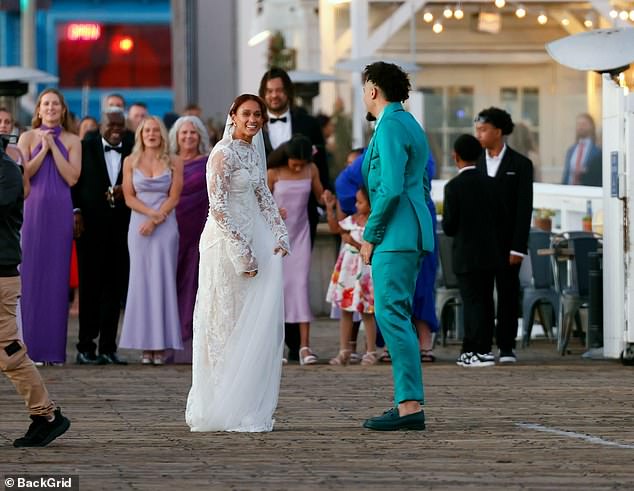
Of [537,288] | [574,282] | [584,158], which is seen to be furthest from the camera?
[584,158]

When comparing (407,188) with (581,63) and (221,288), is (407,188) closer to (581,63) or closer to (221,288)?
(221,288)

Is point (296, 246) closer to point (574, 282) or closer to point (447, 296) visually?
point (447, 296)

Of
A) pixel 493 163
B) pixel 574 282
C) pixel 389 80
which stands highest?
pixel 389 80

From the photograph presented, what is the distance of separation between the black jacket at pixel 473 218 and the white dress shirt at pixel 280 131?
1.55 meters

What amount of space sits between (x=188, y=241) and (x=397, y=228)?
5281 millimetres

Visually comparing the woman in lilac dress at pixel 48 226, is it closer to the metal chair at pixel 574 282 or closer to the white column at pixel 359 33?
the metal chair at pixel 574 282

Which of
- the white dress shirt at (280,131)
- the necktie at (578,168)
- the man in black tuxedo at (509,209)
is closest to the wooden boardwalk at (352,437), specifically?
the man in black tuxedo at (509,209)

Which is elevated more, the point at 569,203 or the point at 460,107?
the point at 460,107

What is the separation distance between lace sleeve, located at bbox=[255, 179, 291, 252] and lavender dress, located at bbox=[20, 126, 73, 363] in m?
4.31

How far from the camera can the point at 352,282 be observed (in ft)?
49.9

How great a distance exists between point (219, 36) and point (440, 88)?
110ft

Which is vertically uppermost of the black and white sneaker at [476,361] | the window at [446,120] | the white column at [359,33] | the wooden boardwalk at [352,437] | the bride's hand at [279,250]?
the white column at [359,33]

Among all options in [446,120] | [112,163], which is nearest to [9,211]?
[112,163]

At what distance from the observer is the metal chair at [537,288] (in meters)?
16.8
